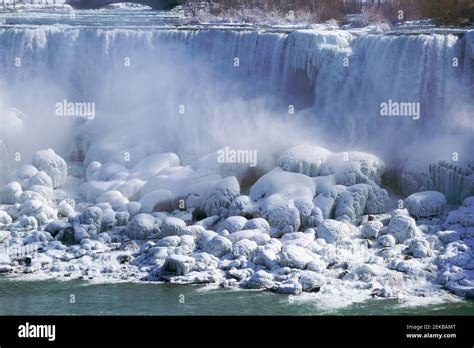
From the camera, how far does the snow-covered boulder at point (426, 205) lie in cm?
2130

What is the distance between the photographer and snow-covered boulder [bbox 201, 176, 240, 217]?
21953 millimetres

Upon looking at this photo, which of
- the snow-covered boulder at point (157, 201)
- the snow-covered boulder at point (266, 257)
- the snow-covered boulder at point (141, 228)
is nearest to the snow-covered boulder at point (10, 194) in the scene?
the snow-covered boulder at point (157, 201)

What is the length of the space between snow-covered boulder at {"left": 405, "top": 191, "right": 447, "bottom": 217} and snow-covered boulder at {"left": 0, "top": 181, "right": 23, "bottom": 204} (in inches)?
345

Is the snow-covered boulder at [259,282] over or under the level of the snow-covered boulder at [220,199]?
under

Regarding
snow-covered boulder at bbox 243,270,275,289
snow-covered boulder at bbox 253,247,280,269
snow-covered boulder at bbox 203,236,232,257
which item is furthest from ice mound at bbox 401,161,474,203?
snow-covered boulder at bbox 243,270,275,289

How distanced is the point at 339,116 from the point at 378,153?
71.7 inches

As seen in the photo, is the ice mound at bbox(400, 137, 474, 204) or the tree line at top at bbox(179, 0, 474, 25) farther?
the tree line at top at bbox(179, 0, 474, 25)

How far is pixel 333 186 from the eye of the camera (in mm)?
21938

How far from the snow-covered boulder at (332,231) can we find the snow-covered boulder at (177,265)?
→ 9.14 ft

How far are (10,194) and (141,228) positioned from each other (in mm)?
4083

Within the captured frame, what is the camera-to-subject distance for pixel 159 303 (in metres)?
17.7

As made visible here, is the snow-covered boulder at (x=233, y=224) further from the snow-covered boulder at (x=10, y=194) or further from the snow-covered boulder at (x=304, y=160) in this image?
the snow-covered boulder at (x=10, y=194)

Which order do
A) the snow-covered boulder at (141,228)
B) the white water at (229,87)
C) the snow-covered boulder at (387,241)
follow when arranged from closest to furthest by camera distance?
the snow-covered boulder at (387,241) → the snow-covered boulder at (141,228) → the white water at (229,87)

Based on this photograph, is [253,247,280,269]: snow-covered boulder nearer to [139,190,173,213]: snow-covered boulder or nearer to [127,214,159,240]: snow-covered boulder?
[127,214,159,240]: snow-covered boulder
